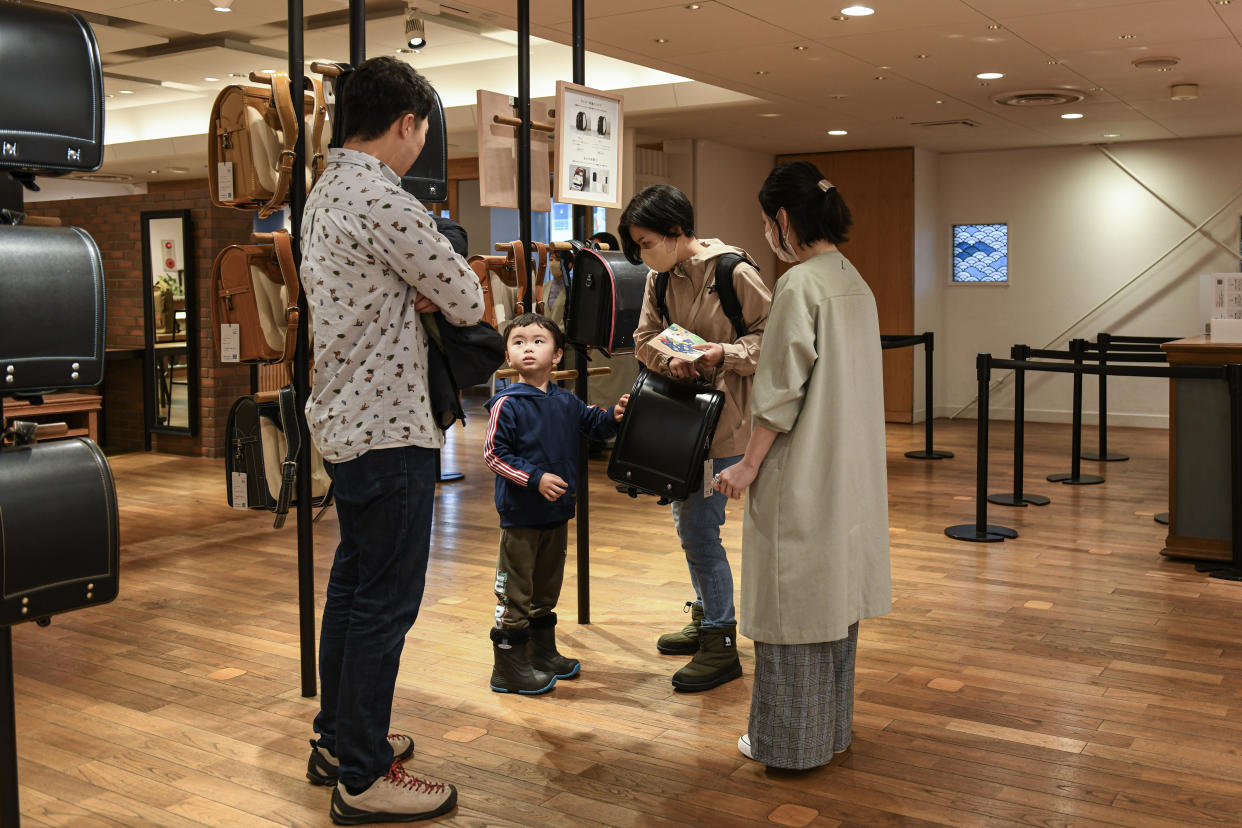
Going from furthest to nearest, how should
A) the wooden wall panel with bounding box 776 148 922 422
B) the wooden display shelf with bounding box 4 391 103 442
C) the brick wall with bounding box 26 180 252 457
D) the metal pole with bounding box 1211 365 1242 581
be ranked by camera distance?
the wooden wall panel with bounding box 776 148 922 422, the brick wall with bounding box 26 180 252 457, the wooden display shelf with bounding box 4 391 103 442, the metal pole with bounding box 1211 365 1242 581

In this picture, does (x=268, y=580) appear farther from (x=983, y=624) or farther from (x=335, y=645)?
(x=983, y=624)

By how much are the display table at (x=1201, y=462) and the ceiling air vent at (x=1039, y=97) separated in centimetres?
330

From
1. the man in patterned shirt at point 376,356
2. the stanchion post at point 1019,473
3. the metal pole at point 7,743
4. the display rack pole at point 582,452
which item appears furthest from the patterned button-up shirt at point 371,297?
the stanchion post at point 1019,473

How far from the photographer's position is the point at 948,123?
31.1 feet

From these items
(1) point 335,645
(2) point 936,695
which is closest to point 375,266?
(1) point 335,645

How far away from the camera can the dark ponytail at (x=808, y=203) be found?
109 inches

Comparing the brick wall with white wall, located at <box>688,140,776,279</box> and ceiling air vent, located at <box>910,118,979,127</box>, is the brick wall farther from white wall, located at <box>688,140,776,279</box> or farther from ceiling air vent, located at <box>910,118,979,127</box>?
ceiling air vent, located at <box>910,118,979,127</box>

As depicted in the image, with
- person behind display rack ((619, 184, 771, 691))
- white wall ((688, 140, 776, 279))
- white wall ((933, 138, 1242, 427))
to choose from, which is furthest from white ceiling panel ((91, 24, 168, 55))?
white wall ((933, 138, 1242, 427))

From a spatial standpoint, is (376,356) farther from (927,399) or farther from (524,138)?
(927,399)

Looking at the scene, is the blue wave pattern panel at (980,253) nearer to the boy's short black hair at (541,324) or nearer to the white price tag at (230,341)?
the boy's short black hair at (541,324)

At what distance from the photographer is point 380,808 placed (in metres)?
2.58

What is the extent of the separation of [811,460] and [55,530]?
1.62m

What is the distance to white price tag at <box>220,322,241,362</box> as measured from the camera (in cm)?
328

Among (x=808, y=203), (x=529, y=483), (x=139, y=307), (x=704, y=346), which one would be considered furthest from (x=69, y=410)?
(x=808, y=203)
